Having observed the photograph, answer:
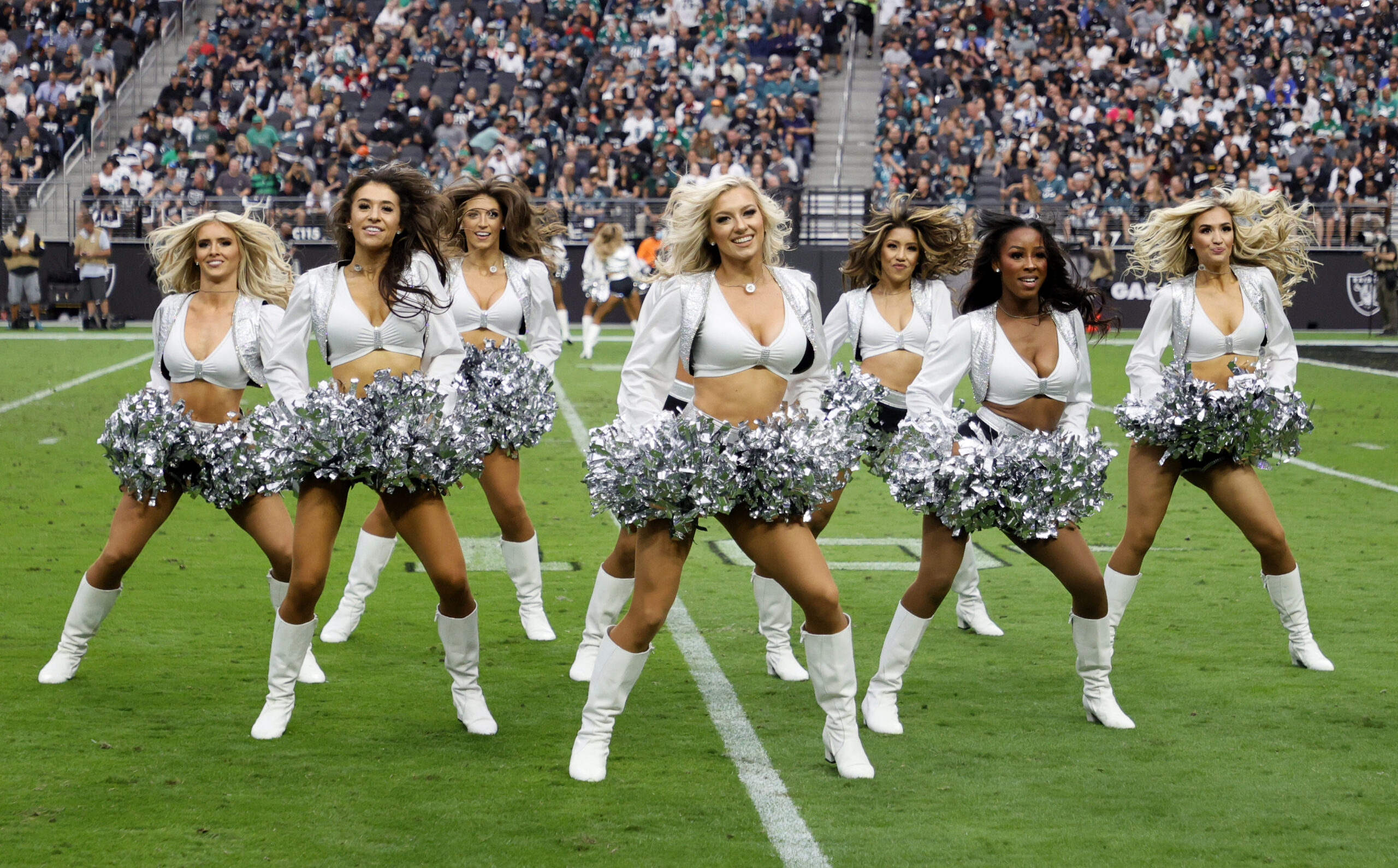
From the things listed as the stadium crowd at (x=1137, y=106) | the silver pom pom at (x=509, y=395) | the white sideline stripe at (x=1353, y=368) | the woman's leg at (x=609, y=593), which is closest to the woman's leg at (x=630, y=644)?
the woman's leg at (x=609, y=593)

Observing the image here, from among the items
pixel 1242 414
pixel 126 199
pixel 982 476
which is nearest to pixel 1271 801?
pixel 982 476

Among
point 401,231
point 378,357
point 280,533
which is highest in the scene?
point 401,231

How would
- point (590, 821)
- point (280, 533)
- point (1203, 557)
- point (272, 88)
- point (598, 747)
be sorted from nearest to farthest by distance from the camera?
point (590, 821), point (598, 747), point (280, 533), point (1203, 557), point (272, 88)

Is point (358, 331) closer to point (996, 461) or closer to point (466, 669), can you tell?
point (466, 669)

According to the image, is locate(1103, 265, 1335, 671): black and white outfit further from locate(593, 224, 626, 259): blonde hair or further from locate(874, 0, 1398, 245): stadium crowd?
locate(874, 0, 1398, 245): stadium crowd

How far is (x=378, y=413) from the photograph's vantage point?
476 cm

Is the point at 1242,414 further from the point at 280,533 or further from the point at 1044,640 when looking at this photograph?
the point at 280,533

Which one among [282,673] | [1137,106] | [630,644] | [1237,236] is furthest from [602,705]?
[1137,106]

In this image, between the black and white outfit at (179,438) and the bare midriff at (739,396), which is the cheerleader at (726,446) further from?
the black and white outfit at (179,438)

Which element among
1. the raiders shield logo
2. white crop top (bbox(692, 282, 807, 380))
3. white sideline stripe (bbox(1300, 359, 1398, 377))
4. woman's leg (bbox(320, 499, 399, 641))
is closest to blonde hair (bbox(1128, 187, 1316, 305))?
white crop top (bbox(692, 282, 807, 380))

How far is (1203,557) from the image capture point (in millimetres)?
8195

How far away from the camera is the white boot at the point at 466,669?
4.93 meters

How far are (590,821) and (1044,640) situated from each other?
283 centimetres

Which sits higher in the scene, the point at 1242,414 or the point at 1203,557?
the point at 1242,414
